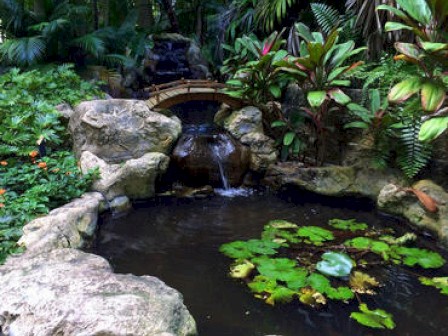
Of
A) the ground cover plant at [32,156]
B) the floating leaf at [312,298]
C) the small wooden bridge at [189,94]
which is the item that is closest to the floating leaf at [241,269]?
the floating leaf at [312,298]

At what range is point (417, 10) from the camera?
422 centimetres

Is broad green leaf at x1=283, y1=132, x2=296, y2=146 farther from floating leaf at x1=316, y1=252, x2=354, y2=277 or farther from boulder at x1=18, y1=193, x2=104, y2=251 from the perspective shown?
boulder at x1=18, y1=193, x2=104, y2=251

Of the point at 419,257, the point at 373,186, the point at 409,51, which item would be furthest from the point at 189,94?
the point at 419,257

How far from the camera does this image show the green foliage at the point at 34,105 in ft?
16.6

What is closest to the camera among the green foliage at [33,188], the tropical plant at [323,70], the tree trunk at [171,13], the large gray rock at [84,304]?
the large gray rock at [84,304]

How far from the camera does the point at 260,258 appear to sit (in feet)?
11.9

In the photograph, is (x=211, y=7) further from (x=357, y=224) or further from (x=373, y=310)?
(x=373, y=310)

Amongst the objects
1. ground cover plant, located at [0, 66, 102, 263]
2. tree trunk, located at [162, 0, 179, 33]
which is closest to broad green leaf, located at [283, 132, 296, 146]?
ground cover plant, located at [0, 66, 102, 263]

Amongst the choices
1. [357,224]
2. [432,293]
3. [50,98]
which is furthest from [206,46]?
[432,293]

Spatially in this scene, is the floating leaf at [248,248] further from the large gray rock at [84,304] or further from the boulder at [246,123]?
the boulder at [246,123]

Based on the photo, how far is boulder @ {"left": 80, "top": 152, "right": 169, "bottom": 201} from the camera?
4.84m

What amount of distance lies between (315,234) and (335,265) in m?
0.80

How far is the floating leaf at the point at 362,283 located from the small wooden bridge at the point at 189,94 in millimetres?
3670

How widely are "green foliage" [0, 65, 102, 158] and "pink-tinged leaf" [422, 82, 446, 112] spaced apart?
432 centimetres
